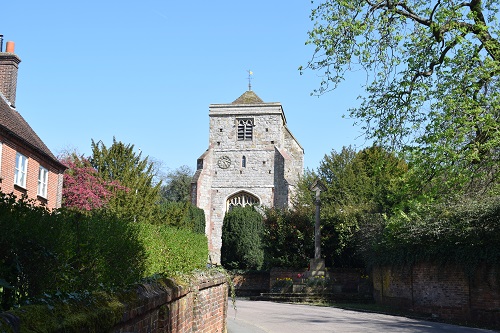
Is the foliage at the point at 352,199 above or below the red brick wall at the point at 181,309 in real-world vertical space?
above

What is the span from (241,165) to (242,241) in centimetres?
1688

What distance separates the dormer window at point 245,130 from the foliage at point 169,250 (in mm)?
48008

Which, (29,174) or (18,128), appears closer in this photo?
(18,128)

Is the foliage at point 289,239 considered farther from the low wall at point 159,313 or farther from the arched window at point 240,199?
the arched window at point 240,199

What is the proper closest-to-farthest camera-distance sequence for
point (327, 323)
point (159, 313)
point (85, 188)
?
point (159, 313)
point (327, 323)
point (85, 188)

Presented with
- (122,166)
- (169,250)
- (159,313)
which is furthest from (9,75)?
(159,313)

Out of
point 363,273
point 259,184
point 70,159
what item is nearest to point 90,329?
point 363,273

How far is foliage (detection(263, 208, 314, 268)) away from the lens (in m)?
34.1

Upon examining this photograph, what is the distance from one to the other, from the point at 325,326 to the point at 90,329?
504 inches

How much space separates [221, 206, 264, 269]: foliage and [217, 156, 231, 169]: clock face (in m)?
13.8

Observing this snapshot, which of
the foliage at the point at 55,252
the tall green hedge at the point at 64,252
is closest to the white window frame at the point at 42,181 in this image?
the tall green hedge at the point at 64,252

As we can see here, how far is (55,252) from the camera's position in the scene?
4371mm

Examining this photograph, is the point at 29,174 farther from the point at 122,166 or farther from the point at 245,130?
the point at 245,130

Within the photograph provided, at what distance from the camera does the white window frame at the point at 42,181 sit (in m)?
27.3
